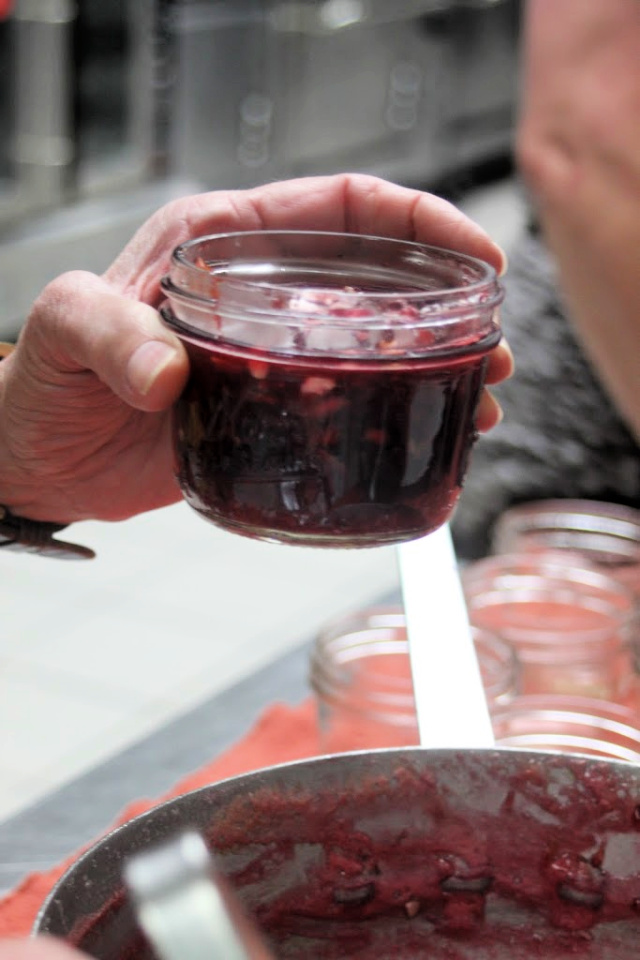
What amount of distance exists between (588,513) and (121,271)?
2.79 feet

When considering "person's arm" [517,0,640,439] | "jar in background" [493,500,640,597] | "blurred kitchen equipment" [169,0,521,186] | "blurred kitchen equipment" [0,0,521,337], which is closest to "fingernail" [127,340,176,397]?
"person's arm" [517,0,640,439]

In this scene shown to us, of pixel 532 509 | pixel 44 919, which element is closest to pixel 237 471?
pixel 44 919

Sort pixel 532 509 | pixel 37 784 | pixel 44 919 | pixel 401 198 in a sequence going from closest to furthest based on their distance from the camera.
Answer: pixel 44 919
pixel 401 198
pixel 37 784
pixel 532 509

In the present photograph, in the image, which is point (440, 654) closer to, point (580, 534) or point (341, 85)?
point (580, 534)

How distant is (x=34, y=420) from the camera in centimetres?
96

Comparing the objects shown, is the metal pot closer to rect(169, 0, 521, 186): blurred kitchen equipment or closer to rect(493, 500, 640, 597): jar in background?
rect(493, 500, 640, 597): jar in background

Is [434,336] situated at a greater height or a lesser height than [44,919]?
greater

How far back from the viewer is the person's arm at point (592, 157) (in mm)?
1099

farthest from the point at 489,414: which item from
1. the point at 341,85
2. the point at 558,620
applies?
the point at 341,85

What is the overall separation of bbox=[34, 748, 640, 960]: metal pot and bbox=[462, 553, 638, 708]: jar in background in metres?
0.39

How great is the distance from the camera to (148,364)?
69cm

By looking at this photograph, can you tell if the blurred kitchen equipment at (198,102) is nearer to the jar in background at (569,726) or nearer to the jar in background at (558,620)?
the jar in background at (558,620)

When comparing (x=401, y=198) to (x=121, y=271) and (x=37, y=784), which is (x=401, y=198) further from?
(x=37, y=784)

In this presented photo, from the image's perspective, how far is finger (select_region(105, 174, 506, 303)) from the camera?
0.88 metres
